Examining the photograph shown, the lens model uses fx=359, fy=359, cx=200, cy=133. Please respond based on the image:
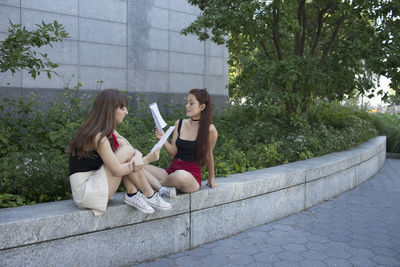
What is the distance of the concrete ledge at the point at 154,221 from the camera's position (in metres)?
2.87

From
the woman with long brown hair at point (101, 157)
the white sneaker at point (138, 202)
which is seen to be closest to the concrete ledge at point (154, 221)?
the white sneaker at point (138, 202)

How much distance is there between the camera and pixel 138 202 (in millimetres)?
3363

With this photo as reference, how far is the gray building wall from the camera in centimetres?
792

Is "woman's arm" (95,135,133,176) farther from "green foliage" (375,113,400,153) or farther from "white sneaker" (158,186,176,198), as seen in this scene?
"green foliage" (375,113,400,153)

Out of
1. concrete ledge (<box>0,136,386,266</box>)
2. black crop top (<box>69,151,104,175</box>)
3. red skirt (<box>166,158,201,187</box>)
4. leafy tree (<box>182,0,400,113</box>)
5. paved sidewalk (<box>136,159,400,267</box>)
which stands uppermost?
leafy tree (<box>182,0,400,113</box>)

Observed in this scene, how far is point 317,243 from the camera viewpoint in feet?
14.0

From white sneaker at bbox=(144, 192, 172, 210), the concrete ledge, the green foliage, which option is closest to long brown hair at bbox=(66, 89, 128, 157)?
the concrete ledge

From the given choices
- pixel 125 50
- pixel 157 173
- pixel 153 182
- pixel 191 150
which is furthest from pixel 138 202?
pixel 125 50

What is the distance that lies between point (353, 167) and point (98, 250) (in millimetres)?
5866

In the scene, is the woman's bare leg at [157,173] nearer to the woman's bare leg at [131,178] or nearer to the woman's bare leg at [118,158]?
the woman's bare leg at [131,178]

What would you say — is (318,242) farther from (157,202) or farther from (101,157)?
(101,157)

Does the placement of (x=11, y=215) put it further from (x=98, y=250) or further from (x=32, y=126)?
(x=32, y=126)

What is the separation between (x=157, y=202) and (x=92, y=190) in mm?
682

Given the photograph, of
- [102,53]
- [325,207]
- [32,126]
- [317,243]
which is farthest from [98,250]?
[102,53]
